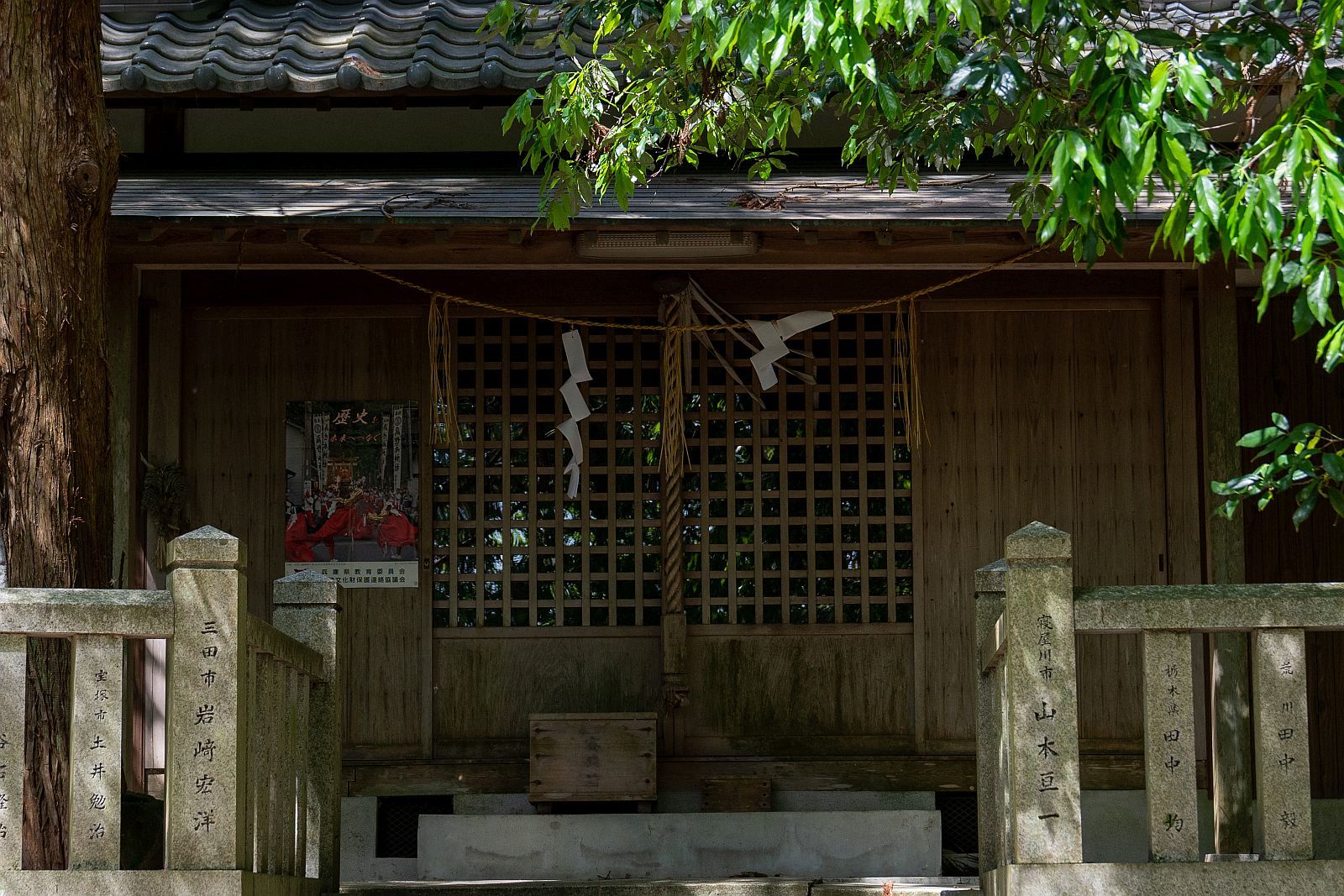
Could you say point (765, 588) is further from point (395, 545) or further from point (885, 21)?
point (885, 21)

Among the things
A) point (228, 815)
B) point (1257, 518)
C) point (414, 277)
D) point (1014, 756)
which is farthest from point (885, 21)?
point (1257, 518)

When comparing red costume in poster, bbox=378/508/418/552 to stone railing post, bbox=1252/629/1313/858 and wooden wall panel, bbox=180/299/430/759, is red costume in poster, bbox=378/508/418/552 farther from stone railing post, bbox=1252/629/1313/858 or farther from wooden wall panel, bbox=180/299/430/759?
stone railing post, bbox=1252/629/1313/858


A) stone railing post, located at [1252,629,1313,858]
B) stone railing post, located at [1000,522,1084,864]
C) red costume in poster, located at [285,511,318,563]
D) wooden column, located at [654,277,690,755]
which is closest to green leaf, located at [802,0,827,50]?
stone railing post, located at [1000,522,1084,864]

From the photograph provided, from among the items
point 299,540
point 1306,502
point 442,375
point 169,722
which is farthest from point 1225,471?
point 169,722

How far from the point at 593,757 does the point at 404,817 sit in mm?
1377

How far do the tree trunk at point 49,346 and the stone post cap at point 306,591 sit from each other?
2.68ft

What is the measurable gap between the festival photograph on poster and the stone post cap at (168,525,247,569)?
3402 millimetres

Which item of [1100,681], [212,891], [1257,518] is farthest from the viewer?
[1257,518]

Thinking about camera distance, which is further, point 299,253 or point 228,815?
point 299,253

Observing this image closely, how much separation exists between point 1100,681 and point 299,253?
483 centimetres

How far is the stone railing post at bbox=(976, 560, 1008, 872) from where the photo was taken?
5797 mm

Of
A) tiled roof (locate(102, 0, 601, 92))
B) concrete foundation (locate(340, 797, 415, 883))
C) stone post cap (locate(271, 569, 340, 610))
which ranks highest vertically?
tiled roof (locate(102, 0, 601, 92))

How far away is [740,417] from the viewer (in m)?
8.48

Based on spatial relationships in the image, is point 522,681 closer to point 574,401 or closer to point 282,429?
point 574,401
